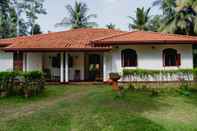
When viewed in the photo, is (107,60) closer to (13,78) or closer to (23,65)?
(23,65)

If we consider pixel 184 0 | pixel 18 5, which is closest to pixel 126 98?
pixel 184 0

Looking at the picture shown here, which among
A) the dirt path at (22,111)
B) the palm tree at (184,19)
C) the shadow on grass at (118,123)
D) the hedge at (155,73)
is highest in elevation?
the palm tree at (184,19)

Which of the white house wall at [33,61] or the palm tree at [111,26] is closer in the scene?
the white house wall at [33,61]

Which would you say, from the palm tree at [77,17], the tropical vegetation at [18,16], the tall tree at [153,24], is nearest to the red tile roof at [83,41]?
the tall tree at [153,24]

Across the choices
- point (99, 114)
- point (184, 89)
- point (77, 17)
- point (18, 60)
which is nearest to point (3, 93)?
point (99, 114)

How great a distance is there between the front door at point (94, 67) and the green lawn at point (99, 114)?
365 inches

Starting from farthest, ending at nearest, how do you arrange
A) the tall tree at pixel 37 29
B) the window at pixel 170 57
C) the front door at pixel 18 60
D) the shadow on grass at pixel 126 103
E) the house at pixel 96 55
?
the tall tree at pixel 37 29, the front door at pixel 18 60, the window at pixel 170 57, the house at pixel 96 55, the shadow on grass at pixel 126 103

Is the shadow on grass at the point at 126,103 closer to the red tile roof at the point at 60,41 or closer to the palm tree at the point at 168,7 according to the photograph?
the red tile roof at the point at 60,41

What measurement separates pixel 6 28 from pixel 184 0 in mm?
27078

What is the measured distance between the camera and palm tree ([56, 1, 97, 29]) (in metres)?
43.5

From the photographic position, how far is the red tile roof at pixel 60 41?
20.8 m

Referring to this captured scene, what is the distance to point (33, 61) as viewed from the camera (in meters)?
22.5

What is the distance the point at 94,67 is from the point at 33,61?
472 cm

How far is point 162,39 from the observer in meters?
19.8
